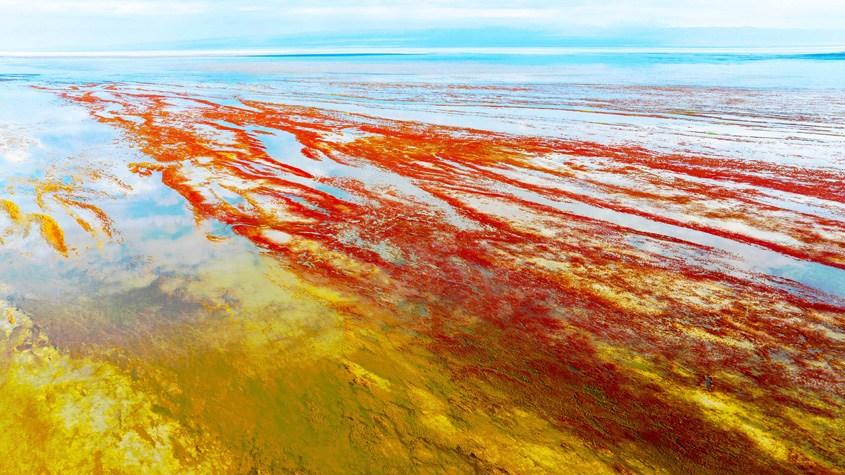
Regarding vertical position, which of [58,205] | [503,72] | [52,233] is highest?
[503,72]

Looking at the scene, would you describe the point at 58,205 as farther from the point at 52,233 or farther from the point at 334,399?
the point at 334,399

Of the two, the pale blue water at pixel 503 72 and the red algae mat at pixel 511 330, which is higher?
the pale blue water at pixel 503 72

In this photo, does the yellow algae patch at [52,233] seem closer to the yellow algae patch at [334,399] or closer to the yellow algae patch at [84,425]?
the yellow algae patch at [84,425]

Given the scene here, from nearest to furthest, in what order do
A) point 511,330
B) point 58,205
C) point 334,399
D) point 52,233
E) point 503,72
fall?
1. point 334,399
2. point 511,330
3. point 52,233
4. point 58,205
5. point 503,72

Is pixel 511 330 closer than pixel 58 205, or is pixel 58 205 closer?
pixel 511 330

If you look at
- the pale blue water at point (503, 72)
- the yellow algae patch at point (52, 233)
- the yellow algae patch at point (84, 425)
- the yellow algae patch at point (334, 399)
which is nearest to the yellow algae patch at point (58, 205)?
the yellow algae patch at point (52, 233)

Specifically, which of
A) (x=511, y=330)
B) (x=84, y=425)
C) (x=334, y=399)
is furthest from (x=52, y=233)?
(x=511, y=330)

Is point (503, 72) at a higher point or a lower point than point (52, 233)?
higher

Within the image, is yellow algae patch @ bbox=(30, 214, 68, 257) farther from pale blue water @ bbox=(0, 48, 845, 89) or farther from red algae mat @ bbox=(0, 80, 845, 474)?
pale blue water @ bbox=(0, 48, 845, 89)

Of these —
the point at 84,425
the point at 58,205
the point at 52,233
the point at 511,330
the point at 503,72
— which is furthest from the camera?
the point at 503,72
